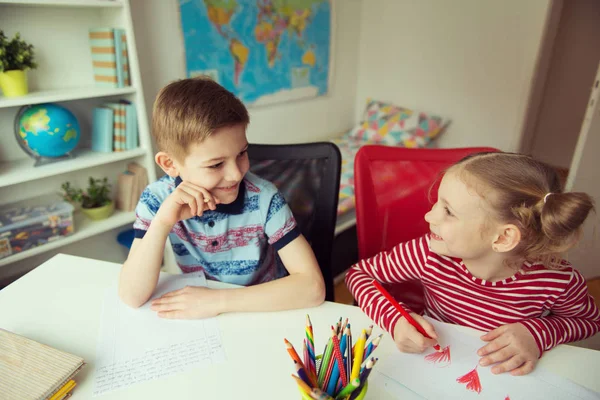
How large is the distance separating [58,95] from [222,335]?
1436 millimetres

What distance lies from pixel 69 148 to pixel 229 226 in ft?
3.85

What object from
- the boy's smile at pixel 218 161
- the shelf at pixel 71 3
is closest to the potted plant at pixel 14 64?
the shelf at pixel 71 3

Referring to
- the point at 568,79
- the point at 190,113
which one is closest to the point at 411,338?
the point at 190,113

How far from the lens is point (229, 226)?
1077mm

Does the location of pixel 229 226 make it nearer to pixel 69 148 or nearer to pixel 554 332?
pixel 554 332

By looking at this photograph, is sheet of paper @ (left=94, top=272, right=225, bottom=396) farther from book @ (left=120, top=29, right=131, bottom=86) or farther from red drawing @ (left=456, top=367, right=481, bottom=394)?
book @ (left=120, top=29, right=131, bottom=86)

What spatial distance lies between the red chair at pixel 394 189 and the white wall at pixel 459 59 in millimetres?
1821

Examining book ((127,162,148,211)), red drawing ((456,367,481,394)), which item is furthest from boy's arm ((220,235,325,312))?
book ((127,162,148,211))

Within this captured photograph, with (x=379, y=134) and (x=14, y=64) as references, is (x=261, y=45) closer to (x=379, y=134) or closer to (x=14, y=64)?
(x=379, y=134)

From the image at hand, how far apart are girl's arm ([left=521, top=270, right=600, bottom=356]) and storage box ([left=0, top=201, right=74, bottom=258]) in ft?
6.15

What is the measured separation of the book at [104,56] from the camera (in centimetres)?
182

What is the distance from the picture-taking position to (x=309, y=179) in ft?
3.95

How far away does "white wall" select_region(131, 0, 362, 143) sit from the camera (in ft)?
6.93

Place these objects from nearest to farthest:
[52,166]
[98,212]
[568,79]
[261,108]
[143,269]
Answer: [143,269] → [52,166] → [98,212] → [261,108] → [568,79]
